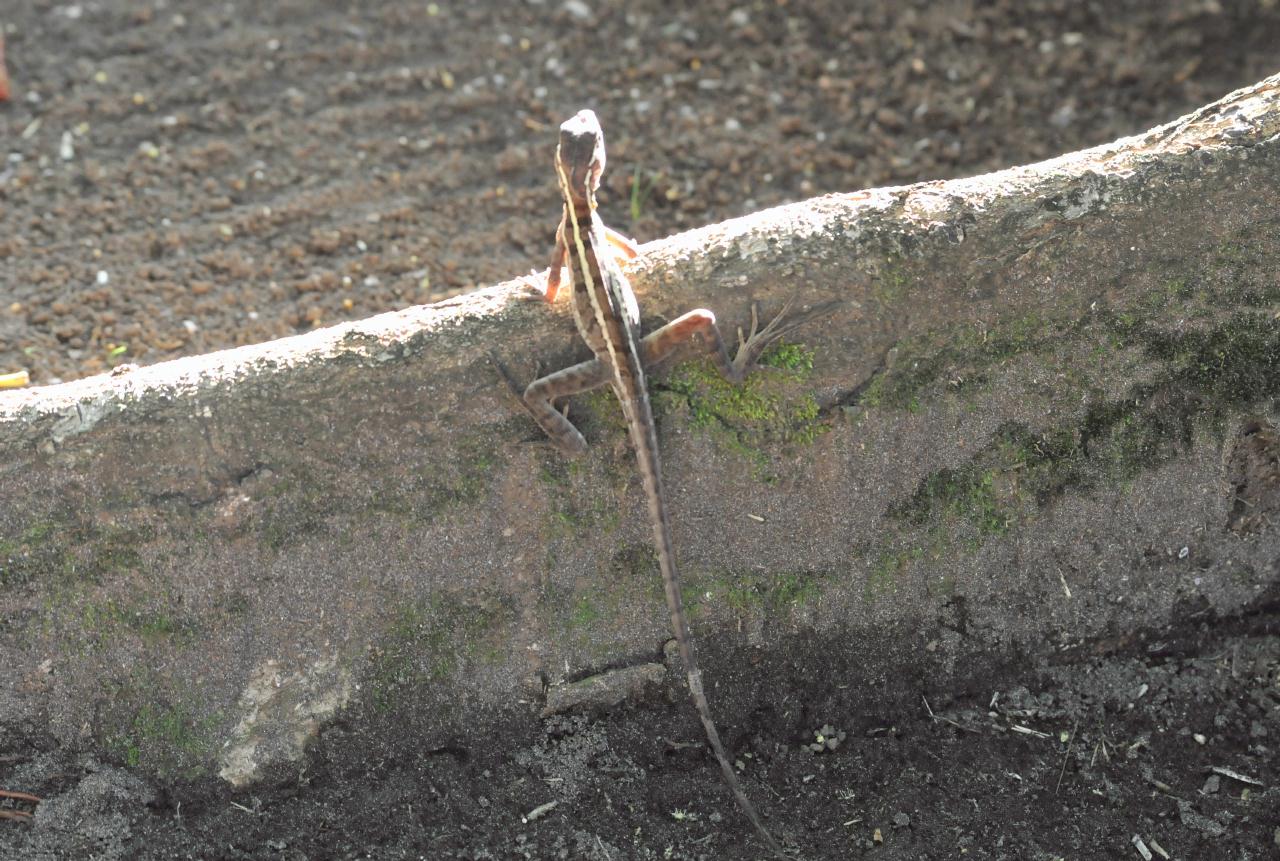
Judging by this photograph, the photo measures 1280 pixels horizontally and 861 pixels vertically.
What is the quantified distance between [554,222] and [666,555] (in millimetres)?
2669

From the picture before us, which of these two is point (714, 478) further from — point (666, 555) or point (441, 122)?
point (441, 122)

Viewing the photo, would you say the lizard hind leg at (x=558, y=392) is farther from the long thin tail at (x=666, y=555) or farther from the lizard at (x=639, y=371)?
the long thin tail at (x=666, y=555)

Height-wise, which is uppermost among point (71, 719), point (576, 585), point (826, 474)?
point (826, 474)

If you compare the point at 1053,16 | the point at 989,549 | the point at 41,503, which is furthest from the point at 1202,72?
the point at 41,503

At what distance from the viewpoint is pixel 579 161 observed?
3.39 meters

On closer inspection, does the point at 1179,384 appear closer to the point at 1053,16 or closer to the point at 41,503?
the point at 41,503

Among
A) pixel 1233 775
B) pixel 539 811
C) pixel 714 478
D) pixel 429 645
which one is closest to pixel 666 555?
pixel 714 478

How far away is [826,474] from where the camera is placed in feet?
10.5

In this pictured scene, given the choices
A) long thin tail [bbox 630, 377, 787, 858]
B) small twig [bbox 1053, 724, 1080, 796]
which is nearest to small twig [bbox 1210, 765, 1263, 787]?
small twig [bbox 1053, 724, 1080, 796]

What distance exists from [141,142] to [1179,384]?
181 inches

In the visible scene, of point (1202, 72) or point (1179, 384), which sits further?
point (1202, 72)

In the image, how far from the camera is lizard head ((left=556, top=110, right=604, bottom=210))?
3367 millimetres

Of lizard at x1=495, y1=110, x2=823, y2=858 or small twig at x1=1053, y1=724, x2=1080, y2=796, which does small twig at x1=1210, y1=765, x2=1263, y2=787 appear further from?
lizard at x1=495, y1=110, x2=823, y2=858

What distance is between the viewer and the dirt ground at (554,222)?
315 centimetres
